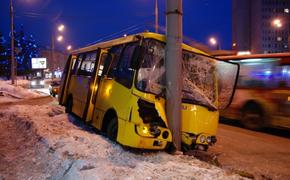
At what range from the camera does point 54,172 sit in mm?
7223

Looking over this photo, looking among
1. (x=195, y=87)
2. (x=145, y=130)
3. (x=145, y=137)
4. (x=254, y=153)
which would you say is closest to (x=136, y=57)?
(x=145, y=130)

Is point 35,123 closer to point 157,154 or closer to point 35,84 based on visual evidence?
point 157,154

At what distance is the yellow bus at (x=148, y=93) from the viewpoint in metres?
8.15

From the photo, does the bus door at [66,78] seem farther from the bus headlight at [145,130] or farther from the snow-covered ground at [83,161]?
the bus headlight at [145,130]

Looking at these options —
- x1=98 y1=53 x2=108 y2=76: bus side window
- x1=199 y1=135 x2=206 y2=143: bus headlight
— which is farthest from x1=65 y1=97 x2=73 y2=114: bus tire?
x1=199 y1=135 x2=206 y2=143: bus headlight

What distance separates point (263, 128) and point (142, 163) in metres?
8.80

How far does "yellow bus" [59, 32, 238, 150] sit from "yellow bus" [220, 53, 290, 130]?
14.5ft

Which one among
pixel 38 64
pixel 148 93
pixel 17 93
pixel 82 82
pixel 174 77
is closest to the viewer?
pixel 148 93

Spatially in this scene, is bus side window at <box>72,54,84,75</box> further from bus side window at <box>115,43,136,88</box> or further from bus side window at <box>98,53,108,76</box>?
bus side window at <box>115,43,136,88</box>

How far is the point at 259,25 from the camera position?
4409 inches

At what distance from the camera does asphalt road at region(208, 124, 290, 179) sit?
8.62 meters

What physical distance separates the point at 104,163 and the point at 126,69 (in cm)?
263

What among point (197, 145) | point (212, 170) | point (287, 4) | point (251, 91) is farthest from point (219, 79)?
point (287, 4)

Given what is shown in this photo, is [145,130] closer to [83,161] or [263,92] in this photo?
[83,161]
